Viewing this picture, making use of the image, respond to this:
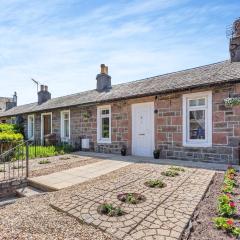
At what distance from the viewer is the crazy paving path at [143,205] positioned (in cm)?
311

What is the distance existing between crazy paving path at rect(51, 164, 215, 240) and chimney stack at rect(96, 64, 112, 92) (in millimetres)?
9025

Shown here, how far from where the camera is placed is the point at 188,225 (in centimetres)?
325

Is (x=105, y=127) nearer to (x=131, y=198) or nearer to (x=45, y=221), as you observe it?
(x=131, y=198)

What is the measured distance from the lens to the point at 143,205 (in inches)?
154

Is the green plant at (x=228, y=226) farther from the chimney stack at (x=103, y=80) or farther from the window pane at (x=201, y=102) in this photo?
the chimney stack at (x=103, y=80)

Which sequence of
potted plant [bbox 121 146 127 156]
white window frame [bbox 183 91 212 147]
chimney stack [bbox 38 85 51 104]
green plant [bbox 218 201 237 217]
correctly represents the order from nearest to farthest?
green plant [bbox 218 201 237 217]
white window frame [bbox 183 91 212 147]
potted plant [bbox 121 146 127 156]
chimney stack [bbox 38 85 51 104]

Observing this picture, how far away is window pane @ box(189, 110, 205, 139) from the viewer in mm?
8180

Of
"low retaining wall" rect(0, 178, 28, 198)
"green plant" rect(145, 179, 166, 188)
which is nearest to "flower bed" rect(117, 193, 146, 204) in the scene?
"green plant" rect(145, 179, 166, 188)

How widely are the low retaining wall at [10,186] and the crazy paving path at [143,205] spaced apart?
2.28m

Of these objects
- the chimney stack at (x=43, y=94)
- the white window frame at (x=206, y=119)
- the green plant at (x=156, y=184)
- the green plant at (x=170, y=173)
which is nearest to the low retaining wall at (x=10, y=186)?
the green plant at (x=156, y=184)

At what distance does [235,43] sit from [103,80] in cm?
771

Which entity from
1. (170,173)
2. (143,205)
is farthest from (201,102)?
(143,205)

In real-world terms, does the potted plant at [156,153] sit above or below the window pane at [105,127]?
below

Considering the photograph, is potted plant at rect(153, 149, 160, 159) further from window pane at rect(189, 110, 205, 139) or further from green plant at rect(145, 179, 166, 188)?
green plant at rect(145, 179, 166, 188)
